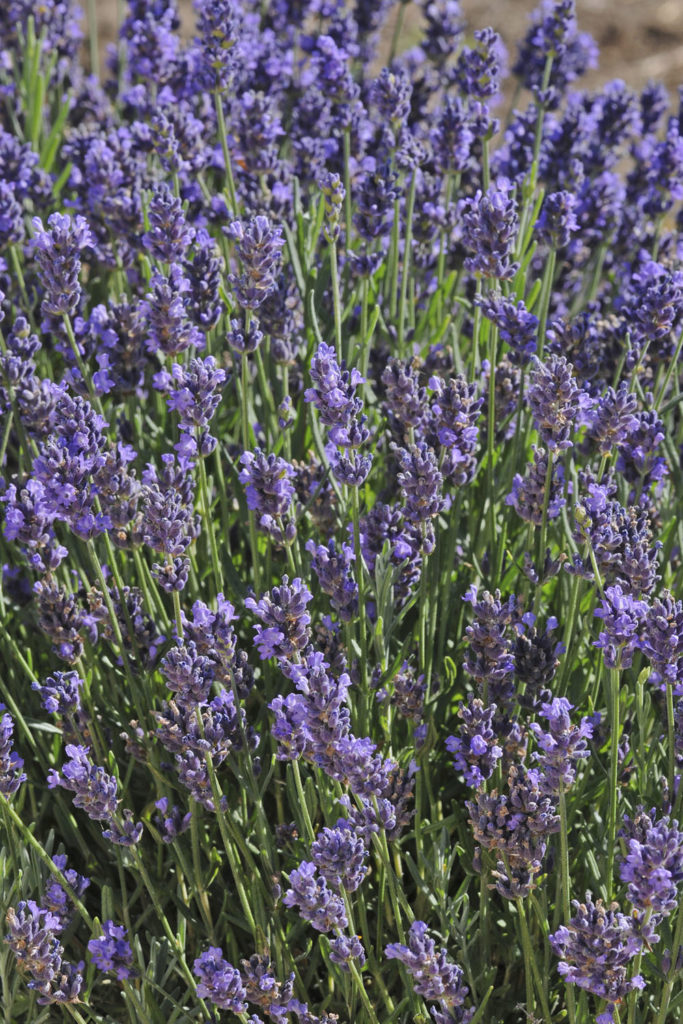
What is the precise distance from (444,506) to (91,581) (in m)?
1.04

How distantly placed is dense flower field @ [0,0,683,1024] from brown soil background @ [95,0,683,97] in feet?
19.3

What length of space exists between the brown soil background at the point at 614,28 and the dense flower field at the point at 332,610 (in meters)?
5.89

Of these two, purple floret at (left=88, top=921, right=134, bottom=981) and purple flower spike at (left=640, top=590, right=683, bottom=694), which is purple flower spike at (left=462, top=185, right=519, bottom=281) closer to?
purple flower spike at (left=640, top=590, right=683, bottom=694)

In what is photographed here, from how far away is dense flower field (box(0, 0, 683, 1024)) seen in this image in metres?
1.94

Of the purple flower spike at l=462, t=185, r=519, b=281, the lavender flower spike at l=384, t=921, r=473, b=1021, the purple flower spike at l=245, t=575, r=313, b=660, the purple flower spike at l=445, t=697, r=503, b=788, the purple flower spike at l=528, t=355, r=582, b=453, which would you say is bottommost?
the lavender flower spike at l=384, t=921, r=473, b=1021

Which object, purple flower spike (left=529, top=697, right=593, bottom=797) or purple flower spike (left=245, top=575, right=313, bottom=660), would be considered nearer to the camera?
purple flower spike (left=529, top=697, right=593, bottom=797)

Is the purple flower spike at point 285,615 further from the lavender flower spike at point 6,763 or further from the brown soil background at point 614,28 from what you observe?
the brown soil background at point 614,28

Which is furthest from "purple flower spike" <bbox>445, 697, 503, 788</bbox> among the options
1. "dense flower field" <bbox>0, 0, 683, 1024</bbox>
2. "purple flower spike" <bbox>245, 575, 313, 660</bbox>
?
"purple flower spike" <bbox>245, 575, 313, 660</bbox>

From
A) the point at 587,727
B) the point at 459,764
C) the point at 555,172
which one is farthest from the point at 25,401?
the point at 555,172

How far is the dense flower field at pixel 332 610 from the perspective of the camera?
6.36 feet

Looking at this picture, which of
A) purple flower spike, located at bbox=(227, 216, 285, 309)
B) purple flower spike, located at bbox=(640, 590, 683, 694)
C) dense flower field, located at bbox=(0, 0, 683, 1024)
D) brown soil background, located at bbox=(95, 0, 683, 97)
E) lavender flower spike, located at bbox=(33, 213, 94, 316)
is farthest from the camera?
brown soil background, located at bbox=(95, 0, 683, 97)

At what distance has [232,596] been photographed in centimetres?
258

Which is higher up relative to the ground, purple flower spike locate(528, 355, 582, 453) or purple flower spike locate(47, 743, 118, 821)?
purple flower spike locate(528, 355, 582, 453)

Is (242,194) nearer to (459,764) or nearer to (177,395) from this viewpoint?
(177,395)
